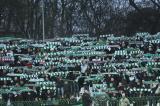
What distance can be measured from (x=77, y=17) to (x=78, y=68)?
24.2 metres

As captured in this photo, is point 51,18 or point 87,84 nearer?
point 87,84

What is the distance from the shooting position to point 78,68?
135 feet

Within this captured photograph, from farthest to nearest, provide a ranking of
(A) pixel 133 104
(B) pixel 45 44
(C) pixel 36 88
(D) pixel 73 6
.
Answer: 1. (D) pixel 73 6
2. (B) pixel 45 44
3. (C) pixel 36 88
4. (A) pixel 133 104

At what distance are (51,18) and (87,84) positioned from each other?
27441mm

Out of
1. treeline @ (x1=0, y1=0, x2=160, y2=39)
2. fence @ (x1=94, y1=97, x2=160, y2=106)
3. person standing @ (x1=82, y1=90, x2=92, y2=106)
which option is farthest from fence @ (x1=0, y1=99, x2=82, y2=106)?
treeline @ (x1=0, y1=0, x2=160, y2=39)

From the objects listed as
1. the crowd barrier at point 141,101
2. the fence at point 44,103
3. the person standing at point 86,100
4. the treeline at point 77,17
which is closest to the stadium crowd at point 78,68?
the crowd barrier at point 141,101

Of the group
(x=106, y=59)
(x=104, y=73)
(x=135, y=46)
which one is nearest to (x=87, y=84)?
(x=104, y=73)

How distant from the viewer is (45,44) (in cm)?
4669

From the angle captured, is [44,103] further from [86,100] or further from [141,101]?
[141,101]

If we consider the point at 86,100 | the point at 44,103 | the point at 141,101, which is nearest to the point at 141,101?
the point at 141,101

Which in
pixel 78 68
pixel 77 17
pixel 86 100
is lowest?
→ pixel 86 100

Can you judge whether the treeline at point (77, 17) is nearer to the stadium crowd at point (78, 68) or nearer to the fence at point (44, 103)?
the stadium crowd at point (78, 68)

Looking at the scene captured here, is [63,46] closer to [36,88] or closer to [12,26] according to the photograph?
[36,88]

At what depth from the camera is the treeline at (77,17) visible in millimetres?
58906
